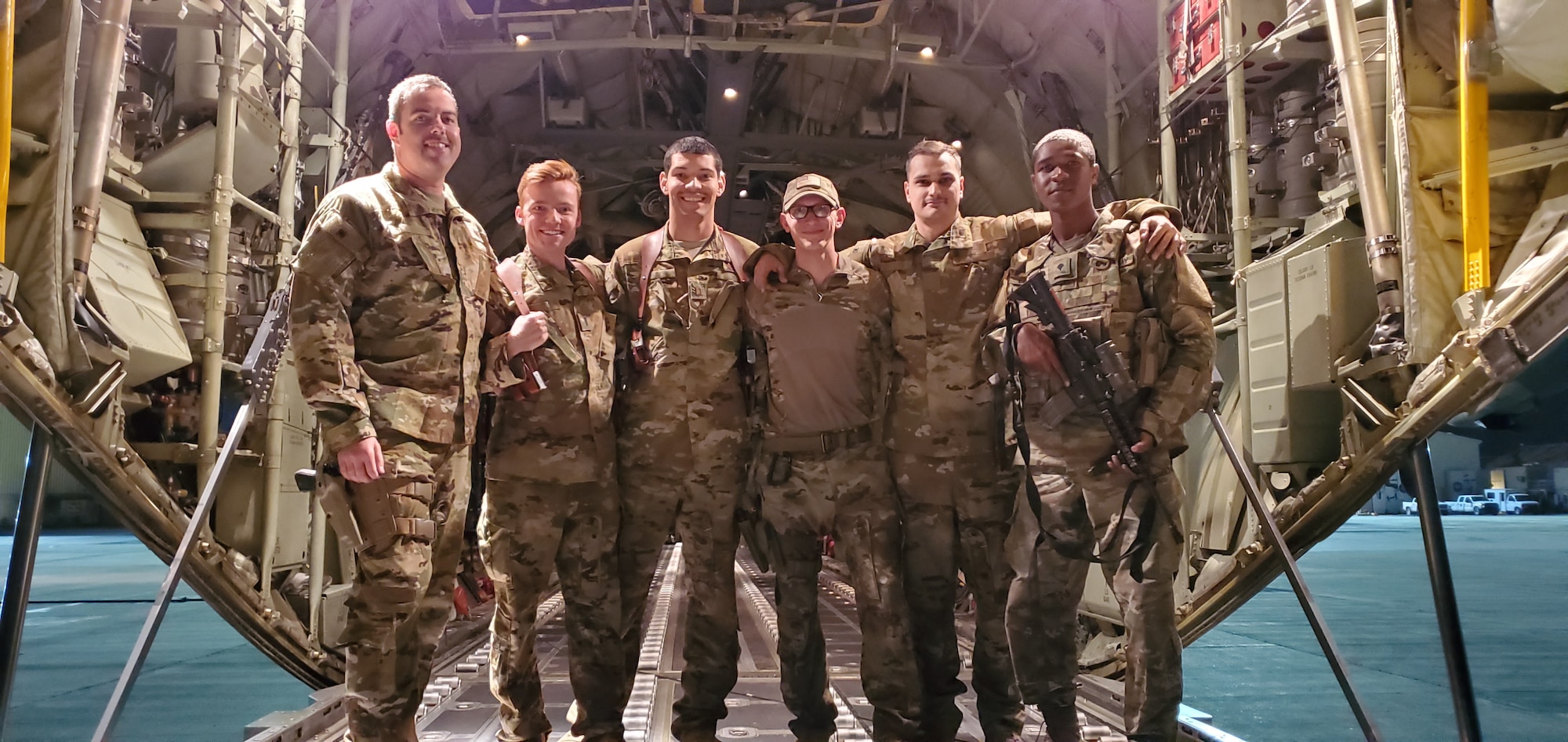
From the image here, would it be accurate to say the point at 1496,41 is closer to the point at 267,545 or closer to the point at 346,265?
the point at 346,265

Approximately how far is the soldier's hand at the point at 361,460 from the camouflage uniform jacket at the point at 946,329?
1.59m

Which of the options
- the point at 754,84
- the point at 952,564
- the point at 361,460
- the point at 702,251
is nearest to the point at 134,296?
the point at 361,460

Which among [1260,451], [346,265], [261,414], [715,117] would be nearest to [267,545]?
[261,414]

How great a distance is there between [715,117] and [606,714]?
5526 mm

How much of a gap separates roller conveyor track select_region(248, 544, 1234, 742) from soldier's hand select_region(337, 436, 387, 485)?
1181 millimetres

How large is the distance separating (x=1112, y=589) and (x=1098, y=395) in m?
0.61

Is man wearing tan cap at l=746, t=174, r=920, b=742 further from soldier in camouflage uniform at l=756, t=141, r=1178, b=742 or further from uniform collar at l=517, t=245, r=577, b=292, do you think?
uniform collar at l=517, t=245, r=577, b=292

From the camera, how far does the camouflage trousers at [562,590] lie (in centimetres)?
275

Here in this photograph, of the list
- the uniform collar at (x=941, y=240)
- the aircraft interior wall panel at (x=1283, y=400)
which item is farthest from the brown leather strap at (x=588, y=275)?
the aircraft interior wall panel at (x=1283, y=400)

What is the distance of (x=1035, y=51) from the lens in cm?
606

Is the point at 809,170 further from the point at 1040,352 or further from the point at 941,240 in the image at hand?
the point at 1040,352

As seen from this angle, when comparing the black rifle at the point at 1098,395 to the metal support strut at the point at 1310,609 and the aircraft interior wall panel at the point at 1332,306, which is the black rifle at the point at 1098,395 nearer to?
the metal support strut at the point at 1310,609

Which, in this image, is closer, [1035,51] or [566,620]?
[566,620]

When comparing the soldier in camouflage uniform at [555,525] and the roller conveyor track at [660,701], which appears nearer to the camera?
the soldier in camouflage uniform at [555,525]
